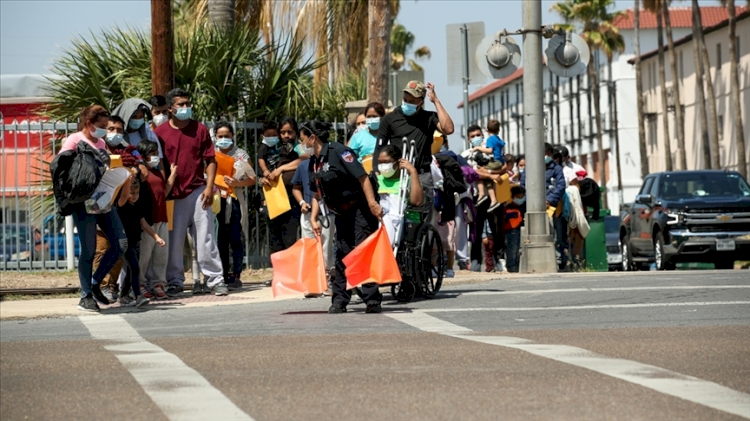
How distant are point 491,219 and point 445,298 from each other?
582 centimetres

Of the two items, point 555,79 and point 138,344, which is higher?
point 555,79

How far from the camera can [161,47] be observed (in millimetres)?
16391

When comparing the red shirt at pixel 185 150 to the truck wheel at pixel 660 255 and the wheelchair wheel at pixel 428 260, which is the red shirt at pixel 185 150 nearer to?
the wheelchair wheel at pixel 428 260

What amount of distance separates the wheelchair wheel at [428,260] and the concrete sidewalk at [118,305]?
152cm

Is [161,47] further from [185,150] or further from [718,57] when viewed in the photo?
[718,57]

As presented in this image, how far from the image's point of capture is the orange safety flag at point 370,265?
38.8 feet

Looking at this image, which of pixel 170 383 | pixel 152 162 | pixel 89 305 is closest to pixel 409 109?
pixel 152 162

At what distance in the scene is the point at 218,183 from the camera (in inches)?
585

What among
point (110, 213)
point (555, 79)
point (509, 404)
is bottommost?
point (509, 404)

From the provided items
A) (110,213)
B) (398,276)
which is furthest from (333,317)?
(110,213)

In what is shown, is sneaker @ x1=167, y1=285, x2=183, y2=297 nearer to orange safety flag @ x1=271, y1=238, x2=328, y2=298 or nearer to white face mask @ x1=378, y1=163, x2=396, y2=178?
orange safety flag @ x1=271, y1=238, x2=328, y2=298

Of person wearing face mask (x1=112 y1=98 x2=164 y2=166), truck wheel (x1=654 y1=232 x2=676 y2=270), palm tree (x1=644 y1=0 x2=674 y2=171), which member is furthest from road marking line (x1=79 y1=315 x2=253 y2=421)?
palm tree (x1=644 y1=0 x2=674 y2=171)

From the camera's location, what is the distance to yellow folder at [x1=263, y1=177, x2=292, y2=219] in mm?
15094

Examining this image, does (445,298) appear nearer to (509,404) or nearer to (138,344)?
(138,344)
